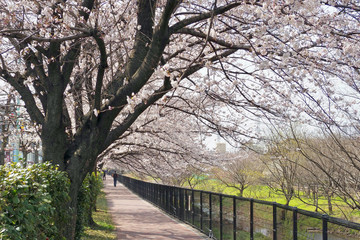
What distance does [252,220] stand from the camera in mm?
8492

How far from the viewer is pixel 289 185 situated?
19.4 m

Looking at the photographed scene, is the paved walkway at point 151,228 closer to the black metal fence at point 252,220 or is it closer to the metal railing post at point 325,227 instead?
the black metal fence at point 252,220

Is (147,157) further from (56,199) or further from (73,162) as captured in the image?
(56,199)

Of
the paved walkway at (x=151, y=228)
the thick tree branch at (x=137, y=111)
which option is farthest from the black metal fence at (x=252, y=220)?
the thick tree branch at (x=137, y=111)

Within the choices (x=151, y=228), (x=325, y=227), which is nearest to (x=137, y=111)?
(x=325, y=227)

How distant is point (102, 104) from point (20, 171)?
2.78m

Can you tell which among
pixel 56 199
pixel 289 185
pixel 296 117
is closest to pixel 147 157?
pixel 289 185

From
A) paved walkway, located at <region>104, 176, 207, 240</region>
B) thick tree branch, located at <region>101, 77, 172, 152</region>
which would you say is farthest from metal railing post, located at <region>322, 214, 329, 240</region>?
paved walkway, located at <region>104, 176, 207, 240</region>

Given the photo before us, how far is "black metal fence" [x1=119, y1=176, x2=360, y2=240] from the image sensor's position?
5.82 m

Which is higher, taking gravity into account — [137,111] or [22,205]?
[137,111]

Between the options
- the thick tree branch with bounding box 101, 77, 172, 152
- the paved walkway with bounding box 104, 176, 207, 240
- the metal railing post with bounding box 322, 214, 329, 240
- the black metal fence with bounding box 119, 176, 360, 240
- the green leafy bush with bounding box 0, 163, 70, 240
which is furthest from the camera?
the paved walkway with bounding box 104, 176, 207, 240

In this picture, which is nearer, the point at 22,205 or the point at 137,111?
the point at 22,205

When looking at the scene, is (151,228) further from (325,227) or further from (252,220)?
(325,227)

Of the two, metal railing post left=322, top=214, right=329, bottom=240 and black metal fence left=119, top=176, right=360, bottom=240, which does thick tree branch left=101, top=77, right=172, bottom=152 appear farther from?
metal railing post left=322, top=214, right=329, bottom=240
